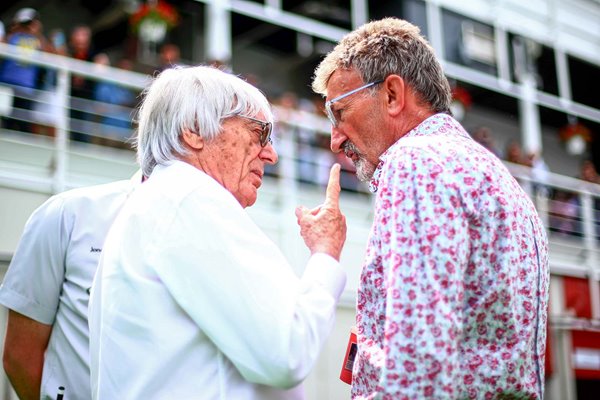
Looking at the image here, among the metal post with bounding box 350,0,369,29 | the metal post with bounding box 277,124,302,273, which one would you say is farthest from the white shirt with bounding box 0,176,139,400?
the metal post with bounding box 350,0,369,29

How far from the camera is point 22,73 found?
585cm

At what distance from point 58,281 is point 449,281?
150cm

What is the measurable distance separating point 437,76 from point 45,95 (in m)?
4.52

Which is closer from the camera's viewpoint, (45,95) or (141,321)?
(141,321)

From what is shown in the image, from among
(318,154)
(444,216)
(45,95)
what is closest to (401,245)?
(444,216)

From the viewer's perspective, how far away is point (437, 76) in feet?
7.21

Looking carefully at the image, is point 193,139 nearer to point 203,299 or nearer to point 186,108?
point 186,108

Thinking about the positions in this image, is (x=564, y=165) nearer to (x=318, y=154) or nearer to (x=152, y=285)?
(x=318, y=154)

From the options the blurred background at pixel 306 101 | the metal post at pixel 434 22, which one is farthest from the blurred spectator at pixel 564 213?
the metal post at pixel 434 22

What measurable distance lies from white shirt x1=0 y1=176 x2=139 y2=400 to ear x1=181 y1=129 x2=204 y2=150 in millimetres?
722

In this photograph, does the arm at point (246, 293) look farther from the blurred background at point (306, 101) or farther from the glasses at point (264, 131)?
the blurred background at point (306, 101)

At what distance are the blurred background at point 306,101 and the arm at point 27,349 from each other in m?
1.10

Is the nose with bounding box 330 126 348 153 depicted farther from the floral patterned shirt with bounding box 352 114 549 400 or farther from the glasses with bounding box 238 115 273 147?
the floral patterned shirt with bounding box 352 114 549 400

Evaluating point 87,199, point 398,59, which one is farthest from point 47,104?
point 398,59
